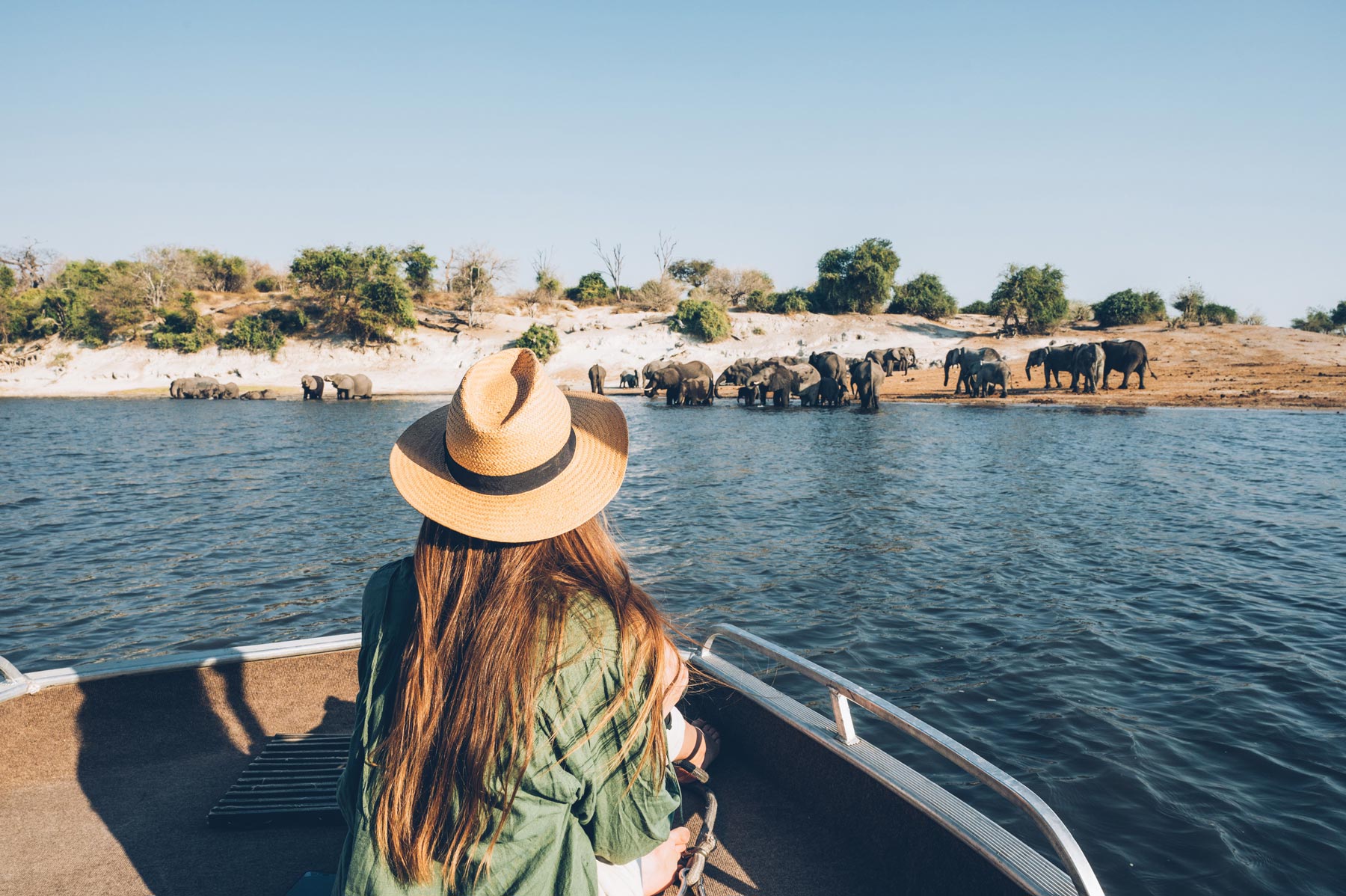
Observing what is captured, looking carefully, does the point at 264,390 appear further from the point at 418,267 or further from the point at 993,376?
the point at 993,376

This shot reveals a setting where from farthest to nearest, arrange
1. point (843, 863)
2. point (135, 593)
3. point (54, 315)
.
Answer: point (54, 315) < point (135, 593) < point (843, 863)

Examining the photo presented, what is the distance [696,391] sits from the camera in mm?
43938

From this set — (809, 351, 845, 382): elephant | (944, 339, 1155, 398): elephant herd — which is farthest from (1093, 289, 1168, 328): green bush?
(809, 351, 845, 382): elephant

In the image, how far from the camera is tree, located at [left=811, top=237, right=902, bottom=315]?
64.3 metres

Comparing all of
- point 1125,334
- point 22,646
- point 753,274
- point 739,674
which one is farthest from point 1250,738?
point 753,274

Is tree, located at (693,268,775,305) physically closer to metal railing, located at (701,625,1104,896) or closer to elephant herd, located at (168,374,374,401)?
elephant herd, located at (168,374,374,401)

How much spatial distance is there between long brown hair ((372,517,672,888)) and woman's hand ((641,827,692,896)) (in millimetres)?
454

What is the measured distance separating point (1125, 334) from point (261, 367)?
58410 mm

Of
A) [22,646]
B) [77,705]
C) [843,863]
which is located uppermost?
[77,705]

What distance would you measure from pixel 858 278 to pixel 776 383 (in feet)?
89.3

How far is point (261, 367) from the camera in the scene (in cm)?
5859

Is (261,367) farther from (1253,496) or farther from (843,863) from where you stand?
(843,863)

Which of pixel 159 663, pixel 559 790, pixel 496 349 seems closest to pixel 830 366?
pixel 496 349

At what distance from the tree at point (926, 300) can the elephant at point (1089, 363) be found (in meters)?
25.1
